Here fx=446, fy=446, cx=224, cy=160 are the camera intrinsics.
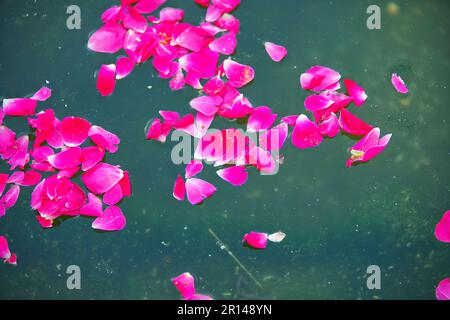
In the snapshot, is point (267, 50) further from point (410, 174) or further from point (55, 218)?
point (55, 218)

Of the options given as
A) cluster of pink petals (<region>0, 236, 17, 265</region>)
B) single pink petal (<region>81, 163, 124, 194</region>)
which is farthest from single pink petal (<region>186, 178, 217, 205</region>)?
cluster of pink petals (<region>0, 236, 17, 265</region>)

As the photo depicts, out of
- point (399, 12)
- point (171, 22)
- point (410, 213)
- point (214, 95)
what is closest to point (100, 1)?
point (171, 22)

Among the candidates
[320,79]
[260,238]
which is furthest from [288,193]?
[320,79]

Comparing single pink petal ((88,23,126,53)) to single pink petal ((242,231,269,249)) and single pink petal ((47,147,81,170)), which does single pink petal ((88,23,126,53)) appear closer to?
single pink petal ((47,147,81,170))

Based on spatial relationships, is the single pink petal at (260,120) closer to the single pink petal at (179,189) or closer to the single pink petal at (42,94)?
the single pink petal at (179,189)

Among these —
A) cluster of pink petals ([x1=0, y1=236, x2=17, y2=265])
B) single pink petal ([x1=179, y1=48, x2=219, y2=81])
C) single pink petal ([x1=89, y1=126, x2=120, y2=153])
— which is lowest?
cluster of pink petals ([x1=0, y1=236, x2=17, y2=265])
